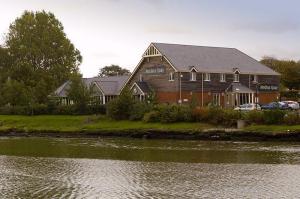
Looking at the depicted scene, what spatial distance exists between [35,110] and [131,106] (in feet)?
68.6

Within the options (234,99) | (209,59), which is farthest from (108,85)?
(234,99)

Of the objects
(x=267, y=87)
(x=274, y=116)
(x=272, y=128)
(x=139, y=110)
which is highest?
(x=267, y=87)

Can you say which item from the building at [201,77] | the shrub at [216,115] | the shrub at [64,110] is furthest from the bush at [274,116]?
the shrub at [64,110]

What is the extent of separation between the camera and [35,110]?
304 feet

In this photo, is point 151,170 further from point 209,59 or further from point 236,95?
point 209,59

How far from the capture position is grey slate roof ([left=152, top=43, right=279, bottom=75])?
89125 mm

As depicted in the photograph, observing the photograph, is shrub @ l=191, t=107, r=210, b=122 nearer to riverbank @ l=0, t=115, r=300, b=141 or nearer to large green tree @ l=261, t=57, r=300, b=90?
riverbank @ l=0, t=115, r=300, b=141

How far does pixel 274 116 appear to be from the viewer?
6481 centimetres

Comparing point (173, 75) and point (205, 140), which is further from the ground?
point (173, 75)

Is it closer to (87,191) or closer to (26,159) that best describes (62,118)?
(26,159)

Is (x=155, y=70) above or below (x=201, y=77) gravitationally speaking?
above

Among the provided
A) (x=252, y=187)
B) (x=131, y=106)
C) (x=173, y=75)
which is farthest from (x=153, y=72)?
(x=252, y=187)

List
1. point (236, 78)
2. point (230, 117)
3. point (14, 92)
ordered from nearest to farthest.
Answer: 1. point (230, 117)
2. point (236, 78)
3. point (14, 92)

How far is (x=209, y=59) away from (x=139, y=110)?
20.9m
